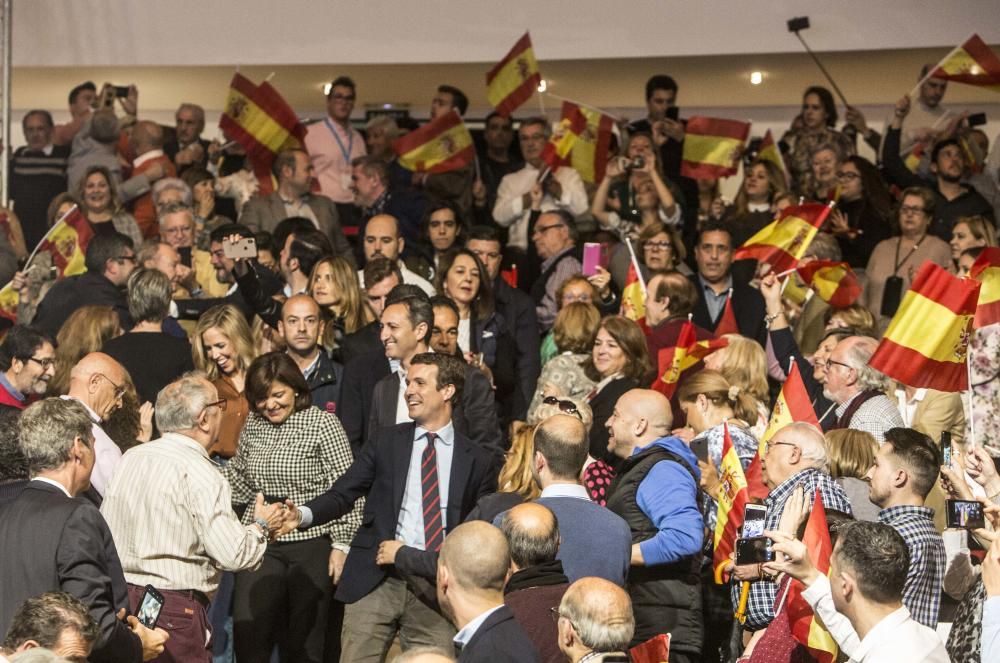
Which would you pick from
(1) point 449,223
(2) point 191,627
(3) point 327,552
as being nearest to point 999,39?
(1) point 449,223

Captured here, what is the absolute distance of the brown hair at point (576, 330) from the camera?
365 inches

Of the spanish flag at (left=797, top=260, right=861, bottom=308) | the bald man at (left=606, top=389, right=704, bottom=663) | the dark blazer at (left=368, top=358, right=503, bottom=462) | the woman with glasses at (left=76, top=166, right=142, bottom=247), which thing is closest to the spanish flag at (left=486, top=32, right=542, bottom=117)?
the woman with glasses at (left=76, top=166, right=142, bottom=247)

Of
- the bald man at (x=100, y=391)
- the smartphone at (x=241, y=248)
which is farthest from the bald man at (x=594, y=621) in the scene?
the smartphone at (x=241, y=248)

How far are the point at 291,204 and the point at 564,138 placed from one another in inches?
91.4

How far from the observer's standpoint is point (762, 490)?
7.28m

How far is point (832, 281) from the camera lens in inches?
404

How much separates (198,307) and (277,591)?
264cm

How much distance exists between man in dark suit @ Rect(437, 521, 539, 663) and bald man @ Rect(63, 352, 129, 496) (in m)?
2.40

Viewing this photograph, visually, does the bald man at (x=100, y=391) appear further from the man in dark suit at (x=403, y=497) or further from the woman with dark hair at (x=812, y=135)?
the woman with dark hair at (x=812, y=135)

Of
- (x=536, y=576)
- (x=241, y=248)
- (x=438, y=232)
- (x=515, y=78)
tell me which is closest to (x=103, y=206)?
(x=241, y=248)

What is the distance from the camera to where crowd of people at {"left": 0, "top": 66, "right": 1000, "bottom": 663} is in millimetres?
5559

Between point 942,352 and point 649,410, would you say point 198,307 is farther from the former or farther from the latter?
point 942,352

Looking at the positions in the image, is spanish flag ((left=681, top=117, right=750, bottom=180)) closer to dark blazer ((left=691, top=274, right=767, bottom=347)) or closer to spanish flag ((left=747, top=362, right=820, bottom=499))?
dark blazer ((left=691, top=274, right=767, bottom=347))

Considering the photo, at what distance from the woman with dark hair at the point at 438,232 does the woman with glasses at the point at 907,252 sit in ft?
10.4
